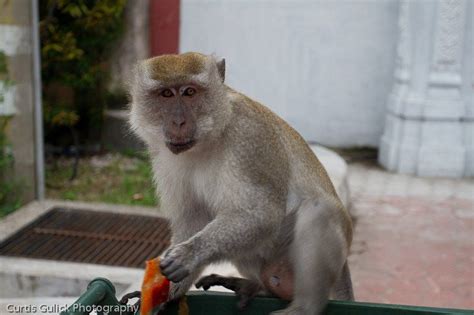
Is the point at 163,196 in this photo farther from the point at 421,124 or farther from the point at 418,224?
the point at 421,124

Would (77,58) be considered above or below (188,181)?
below

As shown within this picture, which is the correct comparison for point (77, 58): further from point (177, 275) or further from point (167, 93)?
point (177, 275)

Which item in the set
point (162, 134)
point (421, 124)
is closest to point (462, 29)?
point (421, 124)

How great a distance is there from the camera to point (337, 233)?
263 cm

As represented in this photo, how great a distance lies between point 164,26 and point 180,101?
19.4 ft

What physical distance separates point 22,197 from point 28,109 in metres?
0.80

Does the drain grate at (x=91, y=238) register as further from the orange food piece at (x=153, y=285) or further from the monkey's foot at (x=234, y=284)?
the orange food piece at (x=153, y=285)

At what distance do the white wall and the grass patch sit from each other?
164 cm

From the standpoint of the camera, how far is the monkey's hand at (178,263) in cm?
230

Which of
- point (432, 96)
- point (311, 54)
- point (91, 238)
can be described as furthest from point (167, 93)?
point (311, 54)

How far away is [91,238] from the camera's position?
5.39 m

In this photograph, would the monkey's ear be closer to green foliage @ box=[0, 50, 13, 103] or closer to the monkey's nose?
the monkey's nose

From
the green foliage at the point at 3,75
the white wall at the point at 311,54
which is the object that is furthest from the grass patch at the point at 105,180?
the white wall at the point at 311,54

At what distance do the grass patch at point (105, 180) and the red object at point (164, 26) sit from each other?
55.0 inches
